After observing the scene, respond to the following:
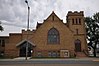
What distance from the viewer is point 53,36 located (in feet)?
188

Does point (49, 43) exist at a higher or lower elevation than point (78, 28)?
lower

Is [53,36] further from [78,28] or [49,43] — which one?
[78,28]

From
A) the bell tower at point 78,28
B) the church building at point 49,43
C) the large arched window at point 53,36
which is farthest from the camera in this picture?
the bell tower at point 78,28

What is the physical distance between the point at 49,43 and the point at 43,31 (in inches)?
159

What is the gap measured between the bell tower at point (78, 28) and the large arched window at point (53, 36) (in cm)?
735

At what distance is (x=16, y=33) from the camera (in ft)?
209

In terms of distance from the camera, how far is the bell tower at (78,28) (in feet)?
202

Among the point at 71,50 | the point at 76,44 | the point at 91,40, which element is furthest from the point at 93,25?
the point at 71,50

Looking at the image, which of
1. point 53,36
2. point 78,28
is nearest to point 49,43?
point 53,36

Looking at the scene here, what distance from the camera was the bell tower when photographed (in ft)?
202

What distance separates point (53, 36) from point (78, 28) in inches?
427

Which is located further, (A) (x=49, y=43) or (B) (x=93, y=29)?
(B) (x=93, y=29)

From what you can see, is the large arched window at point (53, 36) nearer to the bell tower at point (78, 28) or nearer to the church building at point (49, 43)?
the church building at point (49, 43)

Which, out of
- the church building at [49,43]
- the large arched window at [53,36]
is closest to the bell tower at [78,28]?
the church building at [49,43]
